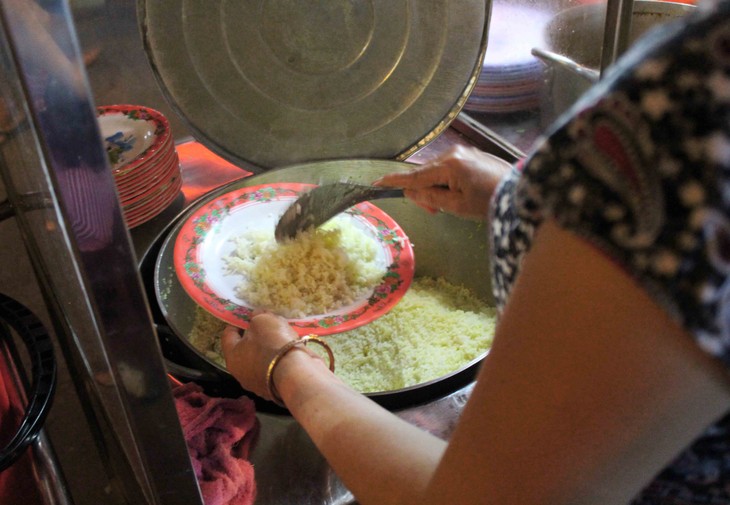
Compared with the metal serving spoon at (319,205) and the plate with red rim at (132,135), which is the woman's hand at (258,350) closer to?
the metal serving spoon at (319,205)

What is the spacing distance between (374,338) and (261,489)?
41 centimetres

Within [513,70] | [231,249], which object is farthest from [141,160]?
[513,70]

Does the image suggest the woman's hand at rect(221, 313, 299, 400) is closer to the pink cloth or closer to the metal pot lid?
the pink cloth

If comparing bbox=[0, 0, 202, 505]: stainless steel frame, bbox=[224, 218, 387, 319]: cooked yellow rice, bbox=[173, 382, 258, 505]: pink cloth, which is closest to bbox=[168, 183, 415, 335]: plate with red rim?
bbox=[224, 218, 387, 319]: cooked yellow rice

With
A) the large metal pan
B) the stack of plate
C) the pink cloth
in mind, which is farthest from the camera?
the stack of plate

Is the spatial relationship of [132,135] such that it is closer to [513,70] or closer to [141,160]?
[141,160]

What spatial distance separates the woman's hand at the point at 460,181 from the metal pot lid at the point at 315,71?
14.5 inches

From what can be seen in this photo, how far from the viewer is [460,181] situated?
1.09 m

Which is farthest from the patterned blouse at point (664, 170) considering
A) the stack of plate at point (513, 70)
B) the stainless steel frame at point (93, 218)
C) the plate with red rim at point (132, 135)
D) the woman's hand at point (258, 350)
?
the stack of plate at point (513, 70)

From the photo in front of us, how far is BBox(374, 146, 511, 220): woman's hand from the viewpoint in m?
1.08

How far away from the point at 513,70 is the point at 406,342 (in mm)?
898

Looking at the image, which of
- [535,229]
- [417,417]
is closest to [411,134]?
[417,417]

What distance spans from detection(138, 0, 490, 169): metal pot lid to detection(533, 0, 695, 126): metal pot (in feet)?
0.67

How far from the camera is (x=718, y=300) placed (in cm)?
35
